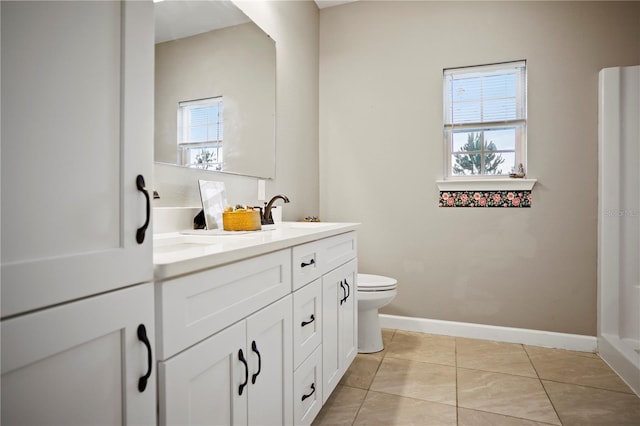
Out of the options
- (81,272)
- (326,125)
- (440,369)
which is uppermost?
(326,125)

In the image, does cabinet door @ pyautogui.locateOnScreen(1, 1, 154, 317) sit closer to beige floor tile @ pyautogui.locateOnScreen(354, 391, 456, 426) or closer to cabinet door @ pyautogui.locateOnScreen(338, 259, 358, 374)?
cabinet door @ pyautogui.locateOnScreen(338, 259, 358, 374)

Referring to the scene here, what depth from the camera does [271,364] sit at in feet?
3.92

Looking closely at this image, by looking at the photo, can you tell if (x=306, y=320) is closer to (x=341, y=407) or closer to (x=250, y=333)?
(x=250, y=333)

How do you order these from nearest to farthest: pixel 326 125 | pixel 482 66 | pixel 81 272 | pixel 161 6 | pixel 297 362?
1. pixel 81 272
2. pixel 297 362
3. pixel 161 6
4. pixel 482 66
5. pixel 326 125

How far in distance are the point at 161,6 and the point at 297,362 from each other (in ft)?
5.15

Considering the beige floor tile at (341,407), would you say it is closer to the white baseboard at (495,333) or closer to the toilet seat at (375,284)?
the toilet seat at (375,284)

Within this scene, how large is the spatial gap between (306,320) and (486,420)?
3.42 ft

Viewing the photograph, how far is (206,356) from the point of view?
0.90 m

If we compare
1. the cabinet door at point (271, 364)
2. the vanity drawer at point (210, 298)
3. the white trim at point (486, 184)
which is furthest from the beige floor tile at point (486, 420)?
the white trim at point (486, 184)

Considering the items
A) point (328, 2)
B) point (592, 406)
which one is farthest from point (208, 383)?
point (328, 2)

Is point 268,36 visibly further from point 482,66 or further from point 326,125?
point 482,66

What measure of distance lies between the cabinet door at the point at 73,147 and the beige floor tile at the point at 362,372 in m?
1.67

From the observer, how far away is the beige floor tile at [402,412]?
5.61 ft

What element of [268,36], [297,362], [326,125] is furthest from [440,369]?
[268,36]
